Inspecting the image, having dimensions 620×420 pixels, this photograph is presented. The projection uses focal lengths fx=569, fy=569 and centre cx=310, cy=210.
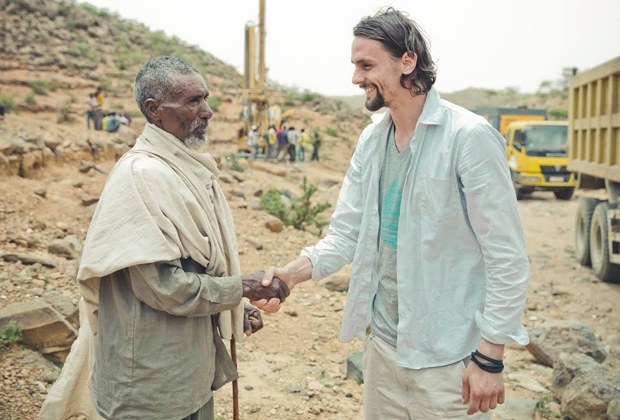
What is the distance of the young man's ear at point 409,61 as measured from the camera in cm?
206

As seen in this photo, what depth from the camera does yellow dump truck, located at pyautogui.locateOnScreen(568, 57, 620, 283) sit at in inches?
271

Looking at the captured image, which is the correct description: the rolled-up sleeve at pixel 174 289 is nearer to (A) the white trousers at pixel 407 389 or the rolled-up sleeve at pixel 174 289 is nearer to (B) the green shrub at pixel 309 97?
(A) the white trousers at pixel 407 389

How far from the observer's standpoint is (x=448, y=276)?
200 cm

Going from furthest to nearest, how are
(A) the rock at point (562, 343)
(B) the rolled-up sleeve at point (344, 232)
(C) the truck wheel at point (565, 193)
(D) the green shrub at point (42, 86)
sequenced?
(D) the green shrub at point (42, 86)
(C) the truck wheel at point (565, 193)
(A) the rock at point (562, 343)
(B) the rolled-up sleeve at point (344, 232)

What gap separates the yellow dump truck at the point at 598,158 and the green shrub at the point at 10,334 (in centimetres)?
634

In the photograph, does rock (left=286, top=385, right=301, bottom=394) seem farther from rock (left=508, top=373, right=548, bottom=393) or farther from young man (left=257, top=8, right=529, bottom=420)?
young man (left=257, top=8, right=529, bottom=420)

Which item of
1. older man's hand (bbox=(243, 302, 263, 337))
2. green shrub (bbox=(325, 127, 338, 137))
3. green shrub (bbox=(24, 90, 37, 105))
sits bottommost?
older man's hand (bbox=(243, 302, 263, 337))

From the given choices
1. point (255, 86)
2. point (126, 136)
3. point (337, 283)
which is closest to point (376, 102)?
point (337, 283)

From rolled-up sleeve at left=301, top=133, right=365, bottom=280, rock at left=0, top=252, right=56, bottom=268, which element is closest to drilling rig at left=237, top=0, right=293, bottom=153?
rock at left=0, top=252, right=56, bottom=268

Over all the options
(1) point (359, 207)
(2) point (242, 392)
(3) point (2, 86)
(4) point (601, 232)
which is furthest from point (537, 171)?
(3) point (2, 86)

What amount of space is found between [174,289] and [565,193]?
15.2 metres

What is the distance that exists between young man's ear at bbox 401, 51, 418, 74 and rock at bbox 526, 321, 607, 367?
3.53 metres

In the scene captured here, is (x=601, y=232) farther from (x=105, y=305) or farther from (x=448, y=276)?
(x=105, y=305)

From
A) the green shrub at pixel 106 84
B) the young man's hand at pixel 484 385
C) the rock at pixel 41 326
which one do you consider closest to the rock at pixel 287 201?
the rock at pixel 41 326
